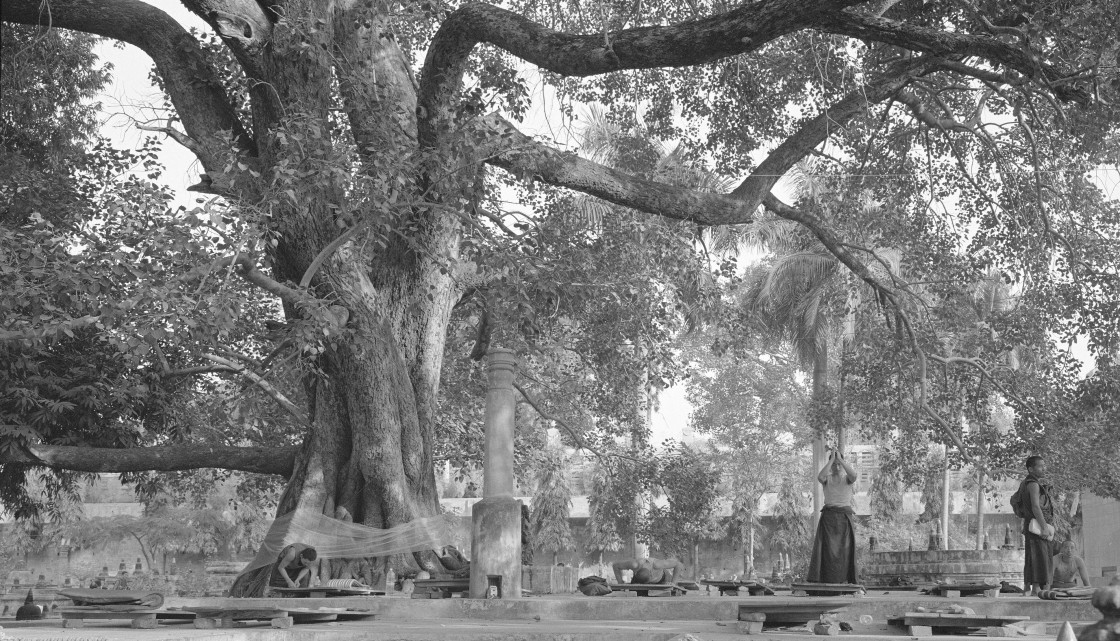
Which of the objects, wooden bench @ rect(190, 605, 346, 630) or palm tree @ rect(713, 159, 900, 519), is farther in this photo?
palm tree @ rect(713, 159, 900, 519)

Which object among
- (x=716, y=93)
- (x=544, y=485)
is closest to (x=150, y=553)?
(x=544, y=485)

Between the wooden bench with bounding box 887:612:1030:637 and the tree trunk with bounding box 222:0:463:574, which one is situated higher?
the tree trunk with bounding box 222:0:463:574

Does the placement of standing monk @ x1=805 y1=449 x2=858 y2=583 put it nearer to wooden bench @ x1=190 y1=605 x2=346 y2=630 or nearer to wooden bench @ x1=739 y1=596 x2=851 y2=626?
wooden bench @ x1=739 y1=596 x2=851 y2=626

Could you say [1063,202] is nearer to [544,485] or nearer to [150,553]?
[544,485]

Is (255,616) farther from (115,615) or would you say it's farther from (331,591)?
(331,591)

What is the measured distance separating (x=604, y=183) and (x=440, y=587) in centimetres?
474

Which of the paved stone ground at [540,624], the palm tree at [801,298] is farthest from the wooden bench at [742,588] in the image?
the palm tree at [801,298]

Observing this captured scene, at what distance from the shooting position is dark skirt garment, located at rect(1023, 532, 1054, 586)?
407 inches

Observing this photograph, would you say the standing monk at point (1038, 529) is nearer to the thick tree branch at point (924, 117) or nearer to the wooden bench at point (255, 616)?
the thick tree branch at point (924, 117)

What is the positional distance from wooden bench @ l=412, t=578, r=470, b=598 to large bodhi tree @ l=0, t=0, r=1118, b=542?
1.73 m

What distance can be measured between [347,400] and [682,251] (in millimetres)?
5175

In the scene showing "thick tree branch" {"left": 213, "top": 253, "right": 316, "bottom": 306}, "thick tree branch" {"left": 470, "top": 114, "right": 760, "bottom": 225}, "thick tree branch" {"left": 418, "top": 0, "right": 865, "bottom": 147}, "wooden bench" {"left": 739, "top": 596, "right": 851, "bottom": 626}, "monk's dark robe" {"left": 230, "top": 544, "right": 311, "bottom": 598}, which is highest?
"thick tree branch" {"left": 418, "top": 0, "right": 865, "bottom": 147}

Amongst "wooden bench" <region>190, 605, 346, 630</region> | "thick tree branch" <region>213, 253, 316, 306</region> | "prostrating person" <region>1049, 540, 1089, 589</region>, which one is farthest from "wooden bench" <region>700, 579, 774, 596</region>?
"thick tree branch" <region>213, 253, 316, 306</region>

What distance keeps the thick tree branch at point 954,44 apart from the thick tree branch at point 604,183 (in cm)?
304
